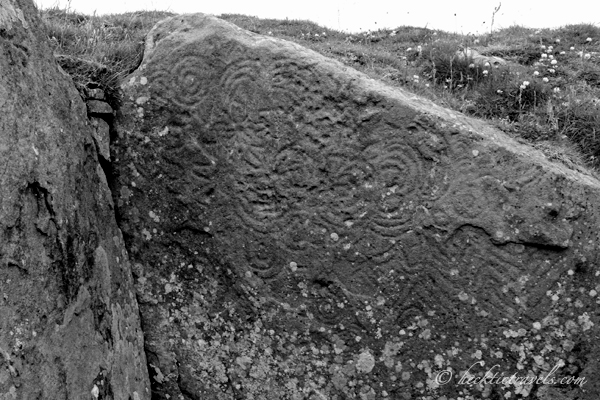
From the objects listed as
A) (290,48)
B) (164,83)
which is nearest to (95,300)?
(164,83)

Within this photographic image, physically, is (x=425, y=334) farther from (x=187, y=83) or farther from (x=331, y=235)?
(x=187, y=83)

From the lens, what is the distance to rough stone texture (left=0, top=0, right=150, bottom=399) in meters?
3.19

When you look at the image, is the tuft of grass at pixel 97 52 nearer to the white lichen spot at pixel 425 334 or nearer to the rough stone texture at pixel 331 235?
the rough stone texture at pixel 331 235

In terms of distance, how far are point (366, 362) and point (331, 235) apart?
0.75 metres

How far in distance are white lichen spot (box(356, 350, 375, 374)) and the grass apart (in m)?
1.60

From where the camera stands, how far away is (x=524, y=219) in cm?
386

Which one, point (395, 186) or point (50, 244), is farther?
point (395, 186)

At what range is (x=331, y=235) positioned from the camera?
13.3ft

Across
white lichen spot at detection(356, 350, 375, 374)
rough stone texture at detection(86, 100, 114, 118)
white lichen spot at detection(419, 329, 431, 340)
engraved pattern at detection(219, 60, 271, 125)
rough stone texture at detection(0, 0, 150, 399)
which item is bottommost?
white lichen spot at detection(356, 350, 375, 374)

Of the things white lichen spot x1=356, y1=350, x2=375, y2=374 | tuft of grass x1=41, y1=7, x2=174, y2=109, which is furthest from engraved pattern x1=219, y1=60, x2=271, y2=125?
white lichen spot x1=356, y1=350, x2=375, y2=374

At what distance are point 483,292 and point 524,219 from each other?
46 cm

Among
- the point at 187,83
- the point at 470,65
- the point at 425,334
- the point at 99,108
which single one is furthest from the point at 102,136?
the point at 470,65

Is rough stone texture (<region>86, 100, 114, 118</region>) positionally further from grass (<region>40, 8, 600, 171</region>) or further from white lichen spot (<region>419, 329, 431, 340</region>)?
white lichen spot (<region>419, 329, 431, 340</region>)

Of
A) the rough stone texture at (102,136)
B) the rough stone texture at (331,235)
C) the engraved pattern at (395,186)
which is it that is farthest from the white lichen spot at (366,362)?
the rough stone texture at (102,136)
